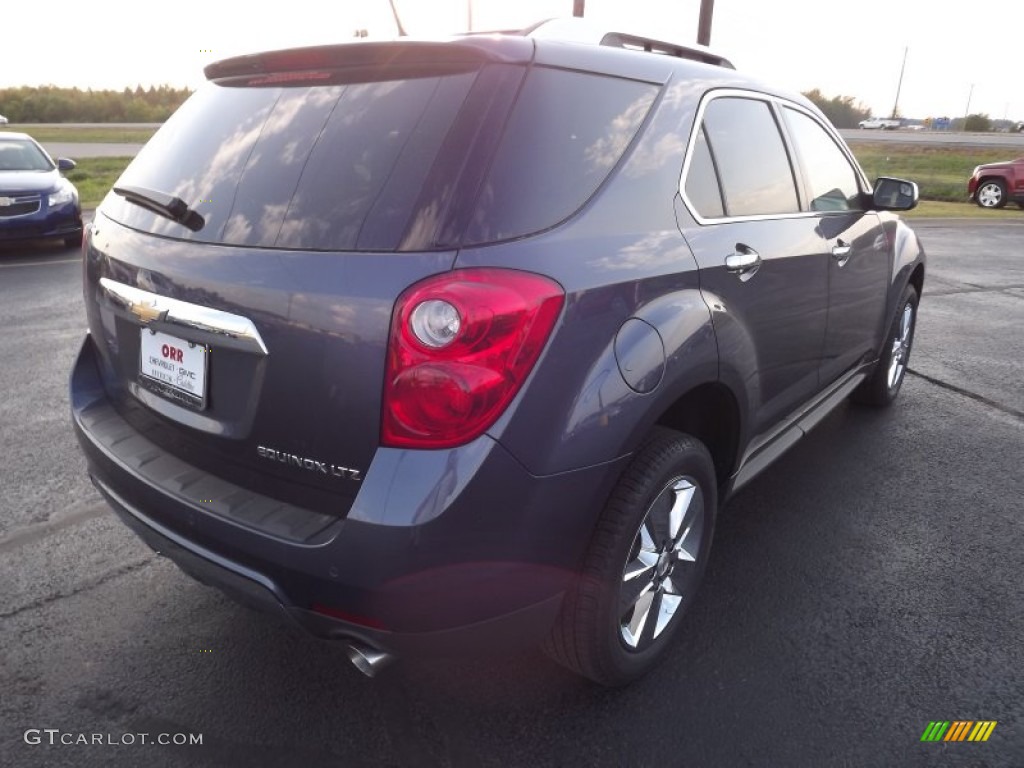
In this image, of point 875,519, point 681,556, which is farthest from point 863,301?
point 681,556

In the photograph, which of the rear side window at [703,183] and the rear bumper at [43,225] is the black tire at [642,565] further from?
the rear bumper at [43,225]

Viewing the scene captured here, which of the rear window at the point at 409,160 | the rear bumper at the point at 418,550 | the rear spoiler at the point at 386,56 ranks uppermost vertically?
the rear spoiler at the point at 386,56

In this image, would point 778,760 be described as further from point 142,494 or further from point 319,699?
point 142,494

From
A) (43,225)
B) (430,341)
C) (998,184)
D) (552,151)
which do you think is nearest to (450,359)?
(430,341)

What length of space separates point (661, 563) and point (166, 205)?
177 centimetres

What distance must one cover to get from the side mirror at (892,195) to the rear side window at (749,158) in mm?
903

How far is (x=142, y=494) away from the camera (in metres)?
2.20

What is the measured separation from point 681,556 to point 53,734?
1.87 meters

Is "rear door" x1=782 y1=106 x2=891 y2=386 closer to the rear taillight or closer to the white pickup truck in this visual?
the rear taillight

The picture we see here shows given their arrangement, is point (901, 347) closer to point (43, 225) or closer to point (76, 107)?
point (43, 225)

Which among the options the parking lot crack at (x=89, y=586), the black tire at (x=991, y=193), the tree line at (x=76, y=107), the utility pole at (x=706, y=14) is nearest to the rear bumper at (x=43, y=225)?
the parking lot crack at (x=89, y=586)

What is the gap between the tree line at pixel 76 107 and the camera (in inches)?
1978

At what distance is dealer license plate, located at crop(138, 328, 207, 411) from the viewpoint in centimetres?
206

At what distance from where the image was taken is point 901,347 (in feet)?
16.2
